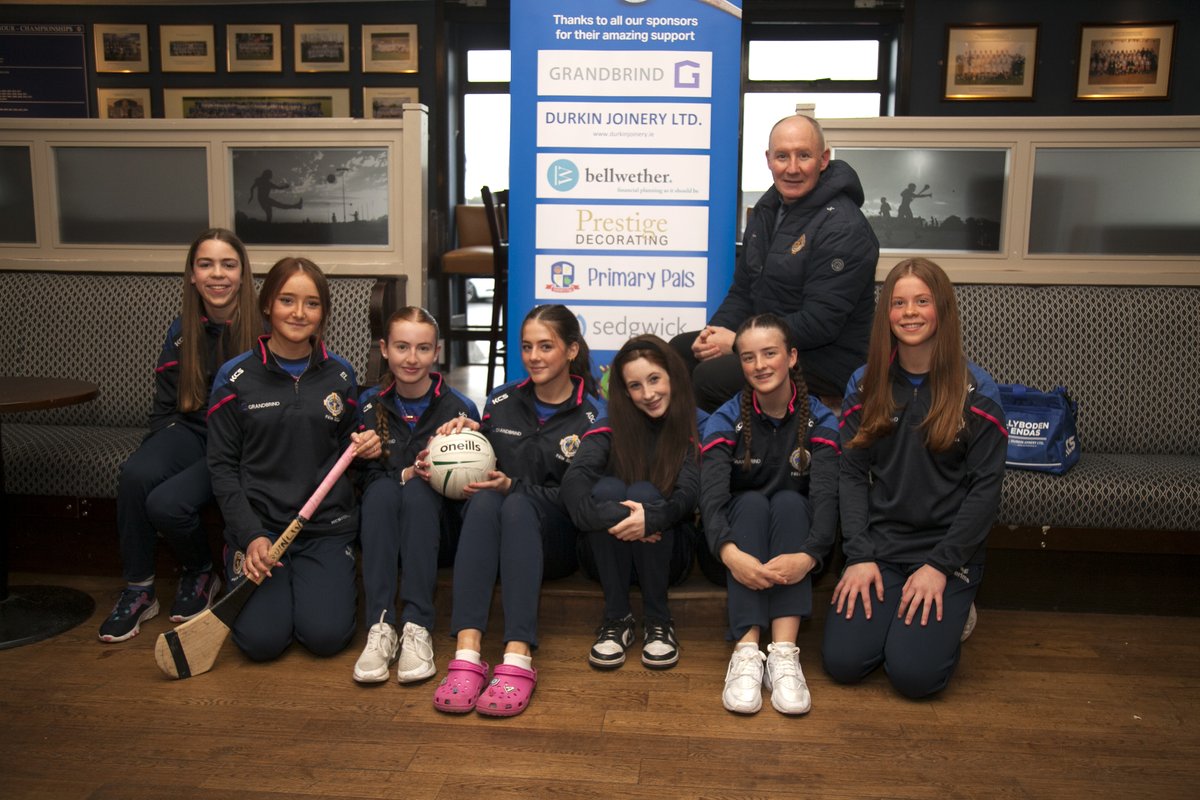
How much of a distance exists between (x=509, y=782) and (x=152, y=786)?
686 mm

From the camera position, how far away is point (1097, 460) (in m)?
3.11

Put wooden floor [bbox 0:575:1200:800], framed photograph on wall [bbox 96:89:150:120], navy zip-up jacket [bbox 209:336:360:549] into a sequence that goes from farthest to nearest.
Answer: framed photograph on wall [bbox 96:89:150:120]
navy zip-up jacket [bbox 209:336:360:549]
wooden floor [bbox 0:575:1200:800]

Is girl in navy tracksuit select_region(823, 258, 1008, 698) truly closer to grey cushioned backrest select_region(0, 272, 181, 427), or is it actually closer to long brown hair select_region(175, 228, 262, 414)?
long brown hair select_region(175, 228, 262, 414)

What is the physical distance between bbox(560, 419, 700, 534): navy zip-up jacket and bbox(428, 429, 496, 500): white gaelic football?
22 cm

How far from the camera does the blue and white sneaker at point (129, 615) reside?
266cm

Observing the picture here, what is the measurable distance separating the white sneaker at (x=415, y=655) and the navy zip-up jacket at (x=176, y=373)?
964 millimetres

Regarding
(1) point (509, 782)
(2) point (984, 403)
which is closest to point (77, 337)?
(1) point (509, 782)

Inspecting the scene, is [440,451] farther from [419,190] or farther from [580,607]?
[419,190]

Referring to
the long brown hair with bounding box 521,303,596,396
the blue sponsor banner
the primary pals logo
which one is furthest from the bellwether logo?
the long brown hair with bounding box 521,303,596,396

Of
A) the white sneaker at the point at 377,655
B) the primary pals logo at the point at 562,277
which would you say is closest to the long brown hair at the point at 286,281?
the white sneaker at the point at 377,655

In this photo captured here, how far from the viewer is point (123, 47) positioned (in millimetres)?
7457

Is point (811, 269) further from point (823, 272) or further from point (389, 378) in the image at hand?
point (389, 378)

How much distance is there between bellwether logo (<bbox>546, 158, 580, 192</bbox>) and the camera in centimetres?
343

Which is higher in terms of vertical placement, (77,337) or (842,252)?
(842,252)
